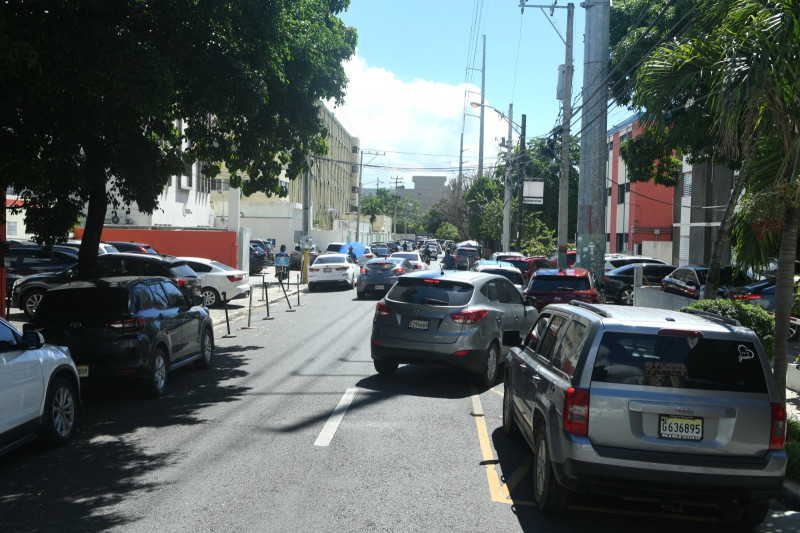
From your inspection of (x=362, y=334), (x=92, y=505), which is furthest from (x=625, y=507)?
(x=362, y=334)

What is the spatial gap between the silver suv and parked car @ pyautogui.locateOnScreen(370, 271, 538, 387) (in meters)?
4.95

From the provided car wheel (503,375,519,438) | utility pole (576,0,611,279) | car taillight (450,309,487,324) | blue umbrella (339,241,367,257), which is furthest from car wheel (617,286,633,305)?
blue umbrella (339,241,367,257)

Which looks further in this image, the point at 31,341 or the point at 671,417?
the point at 31,341

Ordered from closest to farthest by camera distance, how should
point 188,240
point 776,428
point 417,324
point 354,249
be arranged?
point 776,428, point 417,324, point 188,240, point 354,249

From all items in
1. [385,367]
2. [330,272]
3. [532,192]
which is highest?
[532,192]

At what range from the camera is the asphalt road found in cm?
556

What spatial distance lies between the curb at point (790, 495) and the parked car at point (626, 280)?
60.4 ft

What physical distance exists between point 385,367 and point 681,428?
22.0ft

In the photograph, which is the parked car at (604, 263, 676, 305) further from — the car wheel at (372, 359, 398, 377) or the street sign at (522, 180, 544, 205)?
the car wheel at (372, 359, 398, 377)

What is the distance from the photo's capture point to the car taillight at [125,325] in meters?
9.25

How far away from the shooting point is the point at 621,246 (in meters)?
48.6

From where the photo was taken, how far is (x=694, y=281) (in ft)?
68.1

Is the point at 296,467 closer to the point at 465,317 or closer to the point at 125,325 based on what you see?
the point at 125,325

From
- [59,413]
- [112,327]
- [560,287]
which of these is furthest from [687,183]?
[59,413]
